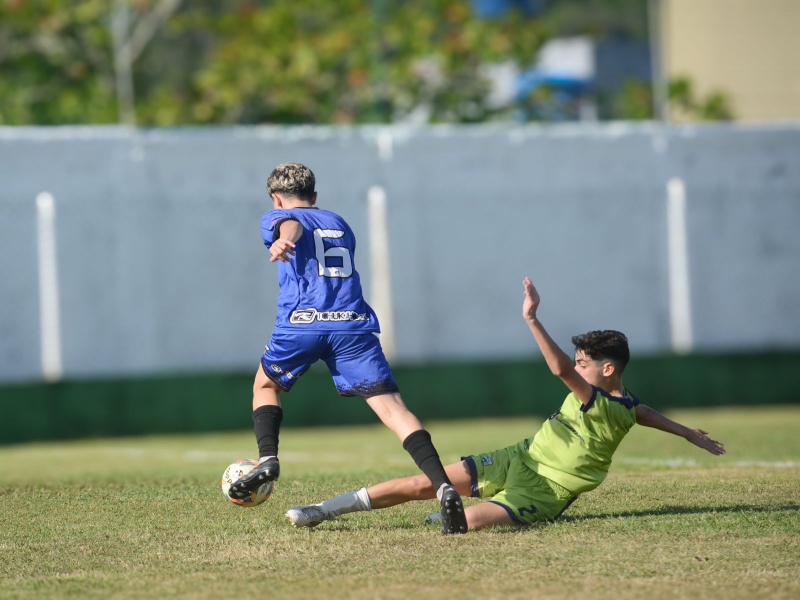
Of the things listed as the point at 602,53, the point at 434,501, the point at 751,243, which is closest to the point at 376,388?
the point at 434,501

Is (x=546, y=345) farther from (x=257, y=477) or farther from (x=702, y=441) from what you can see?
(x=257, y=477)

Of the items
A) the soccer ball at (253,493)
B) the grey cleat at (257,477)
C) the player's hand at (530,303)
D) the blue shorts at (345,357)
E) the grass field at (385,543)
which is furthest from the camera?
the soccer ball at (253,493)

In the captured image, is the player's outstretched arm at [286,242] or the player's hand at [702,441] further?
the player's hand at [702,441]

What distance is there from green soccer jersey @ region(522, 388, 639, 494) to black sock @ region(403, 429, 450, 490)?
561 millimetres

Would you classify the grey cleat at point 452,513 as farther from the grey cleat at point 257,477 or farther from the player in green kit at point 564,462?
the grey cleat at point 257,477

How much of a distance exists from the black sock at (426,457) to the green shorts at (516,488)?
38 cm

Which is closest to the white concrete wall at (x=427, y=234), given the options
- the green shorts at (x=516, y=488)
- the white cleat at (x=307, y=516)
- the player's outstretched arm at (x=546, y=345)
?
the green shorts at (x=516, y=488)

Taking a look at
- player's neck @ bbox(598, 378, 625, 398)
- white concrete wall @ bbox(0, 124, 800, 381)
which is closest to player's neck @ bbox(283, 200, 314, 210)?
player's neck @ bbox(598, 378, 625, 398)

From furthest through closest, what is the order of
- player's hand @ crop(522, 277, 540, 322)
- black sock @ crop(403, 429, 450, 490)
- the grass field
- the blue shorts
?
the blue shorts < black sock @ crop(403, 429, 450, 490) < player's hand @ crop(522, 277, 540, 322) < the grass field

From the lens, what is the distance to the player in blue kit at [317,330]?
6.41 m

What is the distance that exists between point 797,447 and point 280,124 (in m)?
15.1

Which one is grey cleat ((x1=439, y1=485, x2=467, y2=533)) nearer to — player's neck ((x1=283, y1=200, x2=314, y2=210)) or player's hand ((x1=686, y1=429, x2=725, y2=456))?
player's hand ((x1=686, y1=429, x2=725, y2=456))

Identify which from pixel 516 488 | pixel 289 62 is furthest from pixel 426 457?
pixel 289 62

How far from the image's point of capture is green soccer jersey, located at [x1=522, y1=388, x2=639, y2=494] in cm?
637
